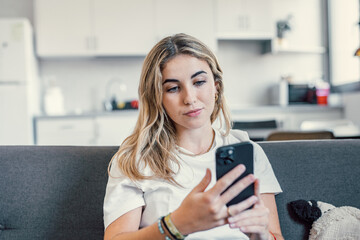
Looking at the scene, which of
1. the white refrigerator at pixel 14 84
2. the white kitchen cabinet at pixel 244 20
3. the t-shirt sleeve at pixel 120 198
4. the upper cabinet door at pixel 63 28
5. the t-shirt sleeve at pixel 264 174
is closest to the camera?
the t-shirt sleeve at pixel 120 198

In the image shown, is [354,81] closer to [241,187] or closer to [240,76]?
[240,76]

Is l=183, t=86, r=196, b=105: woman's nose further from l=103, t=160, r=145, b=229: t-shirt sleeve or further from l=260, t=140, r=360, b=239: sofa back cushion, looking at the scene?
l=260, t=140, r=360, b=239: sofa back cushion

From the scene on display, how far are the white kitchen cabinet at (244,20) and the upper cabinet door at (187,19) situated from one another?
116mm

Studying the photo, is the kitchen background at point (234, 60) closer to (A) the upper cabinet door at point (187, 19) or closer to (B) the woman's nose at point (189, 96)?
(A) the upper cabinet door at point (187, 19)

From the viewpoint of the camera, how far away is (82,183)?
50.6 inches

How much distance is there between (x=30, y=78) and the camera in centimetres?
375

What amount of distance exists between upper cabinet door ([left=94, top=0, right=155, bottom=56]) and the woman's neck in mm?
2949

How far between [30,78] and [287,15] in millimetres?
2929

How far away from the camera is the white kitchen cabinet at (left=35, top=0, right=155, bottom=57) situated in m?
3.88

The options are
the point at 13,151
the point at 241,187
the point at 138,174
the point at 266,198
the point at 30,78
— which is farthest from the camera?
the point at 30,78

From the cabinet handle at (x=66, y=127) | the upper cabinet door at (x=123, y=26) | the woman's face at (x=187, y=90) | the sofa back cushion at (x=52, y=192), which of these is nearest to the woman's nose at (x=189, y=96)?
the woman's face at (x=187, y=90)

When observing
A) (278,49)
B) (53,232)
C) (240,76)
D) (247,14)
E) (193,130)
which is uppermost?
(247,14)

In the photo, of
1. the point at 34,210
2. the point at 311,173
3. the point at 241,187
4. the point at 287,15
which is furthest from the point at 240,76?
the point at 241,187

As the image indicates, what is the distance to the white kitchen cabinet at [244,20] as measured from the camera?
13.7ft
